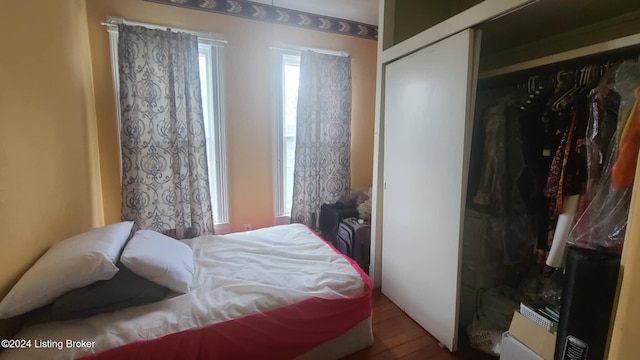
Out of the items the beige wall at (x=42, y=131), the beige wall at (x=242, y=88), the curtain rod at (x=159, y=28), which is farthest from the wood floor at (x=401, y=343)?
the curtain rod at (x=159, y=28)

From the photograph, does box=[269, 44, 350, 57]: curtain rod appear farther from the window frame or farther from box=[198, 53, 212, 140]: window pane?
box=[198, 53, 212, 140]: window pane

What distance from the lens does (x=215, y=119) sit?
2.85 metres

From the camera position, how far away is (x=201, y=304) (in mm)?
1415

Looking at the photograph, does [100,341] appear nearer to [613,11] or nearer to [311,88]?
[311,88]

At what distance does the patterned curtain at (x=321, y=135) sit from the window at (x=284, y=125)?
5.2 inches

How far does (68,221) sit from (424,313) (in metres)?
2.35

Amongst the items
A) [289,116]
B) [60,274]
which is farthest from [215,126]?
[60,274]

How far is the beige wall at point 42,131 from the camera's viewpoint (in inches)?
49.0

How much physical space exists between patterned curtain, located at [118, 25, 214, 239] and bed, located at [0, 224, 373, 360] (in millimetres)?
826

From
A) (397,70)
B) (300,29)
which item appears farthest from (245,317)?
(300,29)

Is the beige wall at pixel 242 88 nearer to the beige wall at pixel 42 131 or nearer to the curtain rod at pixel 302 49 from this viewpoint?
the curtain rod at pixel 302 49

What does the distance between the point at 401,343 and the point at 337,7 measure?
9.77 ft

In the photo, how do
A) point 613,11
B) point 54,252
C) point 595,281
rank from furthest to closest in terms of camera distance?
point 613,11
point 54,252
point 595,281

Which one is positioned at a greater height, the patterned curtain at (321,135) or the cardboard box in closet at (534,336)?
the patterned curtain at (321,135)
